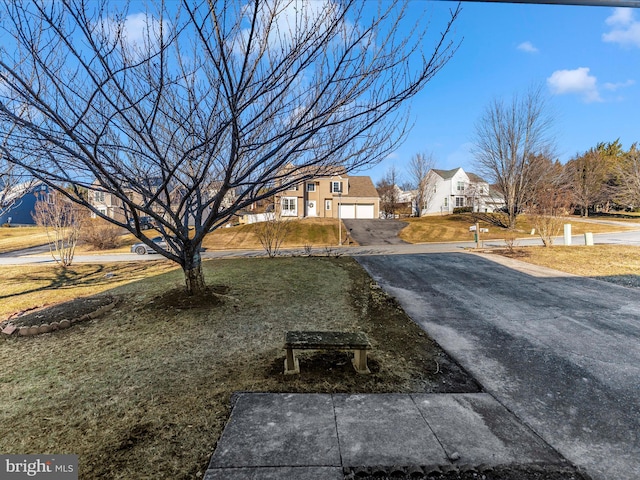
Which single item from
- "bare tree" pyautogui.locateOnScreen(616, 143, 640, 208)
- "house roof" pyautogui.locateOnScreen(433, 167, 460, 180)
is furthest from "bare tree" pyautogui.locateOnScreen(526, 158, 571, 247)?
"bare tree" pyautogui.locateOnScreen(616, 143, 640, 208)

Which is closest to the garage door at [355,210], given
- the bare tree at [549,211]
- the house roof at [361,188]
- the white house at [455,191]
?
the house roof at [361,188]

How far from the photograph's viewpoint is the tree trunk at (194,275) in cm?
632

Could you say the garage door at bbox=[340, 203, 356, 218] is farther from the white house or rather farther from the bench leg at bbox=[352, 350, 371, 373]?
the bench leg at bbox=[352, 350, 371, 373]

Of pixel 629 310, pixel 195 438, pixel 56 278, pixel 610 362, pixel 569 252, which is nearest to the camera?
pixel 195 438

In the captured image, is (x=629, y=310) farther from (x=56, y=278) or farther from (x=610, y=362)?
(x=56, y=278)

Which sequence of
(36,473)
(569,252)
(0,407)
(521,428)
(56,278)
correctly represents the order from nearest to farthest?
(36,473) < (521,428) < (0,407) < (56,278) < (569,252)

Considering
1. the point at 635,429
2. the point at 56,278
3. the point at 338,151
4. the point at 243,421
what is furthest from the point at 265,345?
the point at 56,278

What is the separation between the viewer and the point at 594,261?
38.9ft

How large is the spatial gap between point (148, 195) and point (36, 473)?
3966mm

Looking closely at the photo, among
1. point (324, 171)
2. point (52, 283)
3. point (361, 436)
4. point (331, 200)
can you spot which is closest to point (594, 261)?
point (324, 171)

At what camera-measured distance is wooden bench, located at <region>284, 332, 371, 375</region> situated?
3.63m

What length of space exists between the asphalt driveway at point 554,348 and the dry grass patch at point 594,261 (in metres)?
1.13

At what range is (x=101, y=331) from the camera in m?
5.21

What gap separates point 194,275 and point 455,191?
4591 cm
